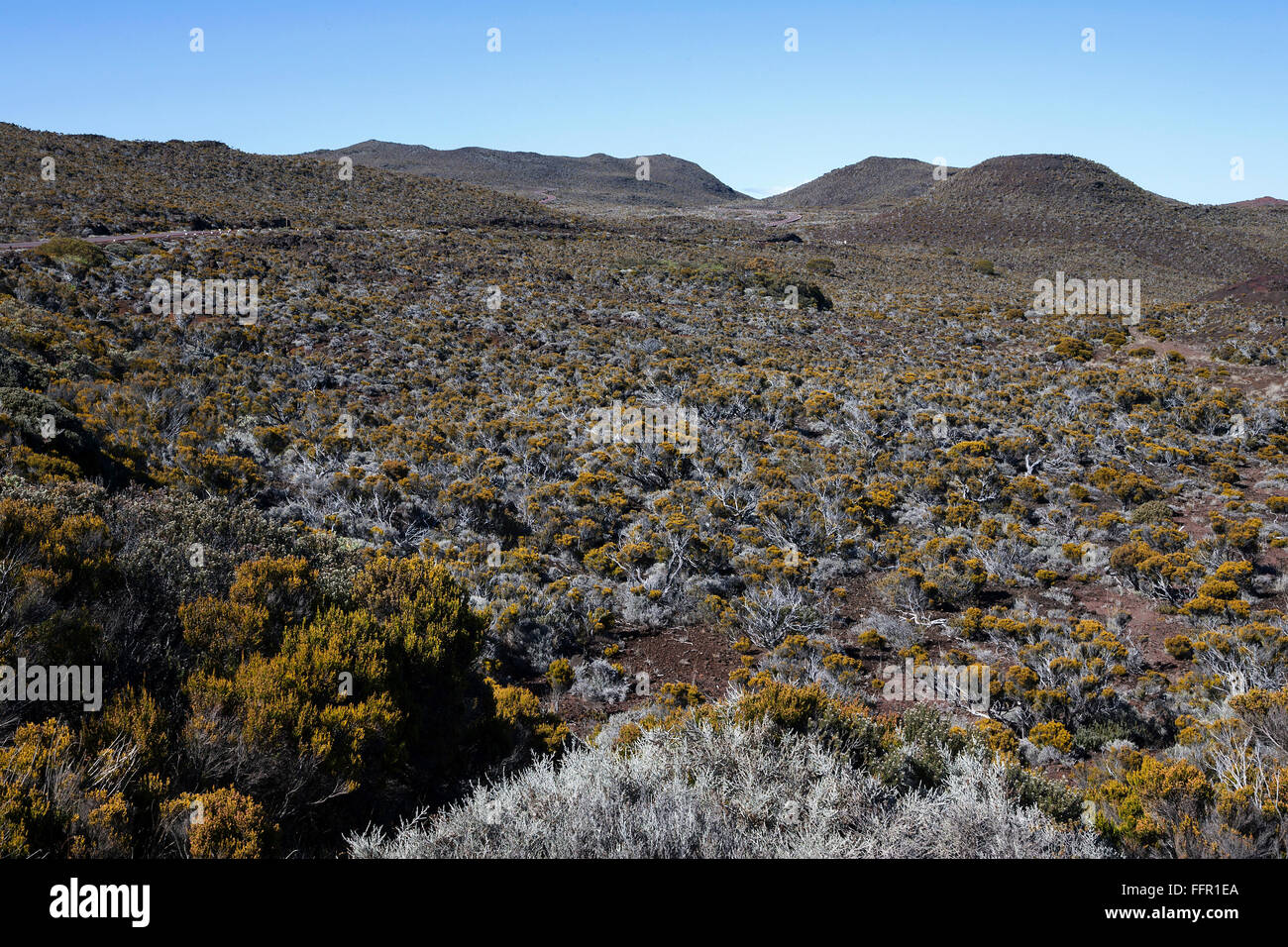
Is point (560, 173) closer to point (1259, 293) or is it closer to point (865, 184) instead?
point (865, 184)

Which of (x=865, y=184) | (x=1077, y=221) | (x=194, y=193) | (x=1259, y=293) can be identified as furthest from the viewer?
(x=865, y=184)

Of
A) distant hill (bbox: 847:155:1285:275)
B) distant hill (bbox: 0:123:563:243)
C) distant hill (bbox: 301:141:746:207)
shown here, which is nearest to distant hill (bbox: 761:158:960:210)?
distant hill (bbox: 301:141:746:207)

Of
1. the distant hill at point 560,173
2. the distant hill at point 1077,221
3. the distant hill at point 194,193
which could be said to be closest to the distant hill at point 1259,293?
the distant hill at point 1077,221

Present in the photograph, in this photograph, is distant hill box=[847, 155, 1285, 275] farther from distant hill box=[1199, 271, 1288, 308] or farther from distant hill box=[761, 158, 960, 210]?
distant hill box=[761, 158, 960, 210]

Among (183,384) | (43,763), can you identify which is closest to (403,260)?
(183,384)

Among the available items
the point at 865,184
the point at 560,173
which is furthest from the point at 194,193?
the point at 865,184

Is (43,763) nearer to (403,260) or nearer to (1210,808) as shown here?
(1210,808)

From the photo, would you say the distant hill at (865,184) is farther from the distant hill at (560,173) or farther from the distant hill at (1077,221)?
the distant hill at (1077,221)
